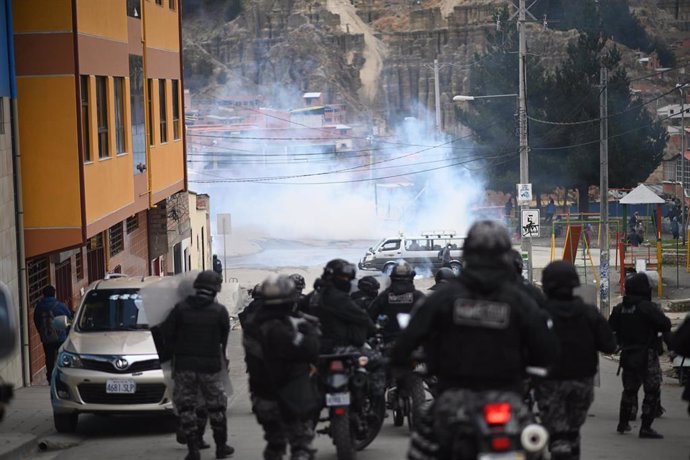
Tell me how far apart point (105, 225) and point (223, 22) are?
135569mm

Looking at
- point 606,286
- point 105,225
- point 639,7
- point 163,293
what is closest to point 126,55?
point 105,225

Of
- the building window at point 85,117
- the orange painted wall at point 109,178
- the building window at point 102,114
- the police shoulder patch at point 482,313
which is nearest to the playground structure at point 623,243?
the orange painted wall at point 109,178

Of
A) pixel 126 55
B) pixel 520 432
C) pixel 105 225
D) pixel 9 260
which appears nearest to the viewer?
pixel 520 432

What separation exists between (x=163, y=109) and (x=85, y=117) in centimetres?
1000

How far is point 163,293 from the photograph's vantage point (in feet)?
37.6

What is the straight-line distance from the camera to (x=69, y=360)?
1377 cm

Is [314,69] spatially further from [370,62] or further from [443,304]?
[443,304]

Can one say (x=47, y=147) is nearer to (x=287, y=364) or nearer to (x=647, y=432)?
(x=647, y=432)

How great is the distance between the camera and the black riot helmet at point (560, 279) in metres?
9.23

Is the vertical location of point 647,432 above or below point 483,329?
below

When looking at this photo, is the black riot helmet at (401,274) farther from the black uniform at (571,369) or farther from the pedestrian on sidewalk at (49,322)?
the pedestrian on sidewalk at (49,322)

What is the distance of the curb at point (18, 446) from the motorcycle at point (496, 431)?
24.2ft

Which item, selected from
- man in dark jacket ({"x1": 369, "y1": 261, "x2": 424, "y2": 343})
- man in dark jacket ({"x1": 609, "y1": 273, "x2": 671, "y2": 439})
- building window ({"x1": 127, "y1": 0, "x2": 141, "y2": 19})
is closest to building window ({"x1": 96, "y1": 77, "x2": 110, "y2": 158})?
building window ({"x1": 127, "y1": 0, "x2": 141, "y2": 19})

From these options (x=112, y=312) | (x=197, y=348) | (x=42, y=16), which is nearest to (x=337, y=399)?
(x=197, y=348)
